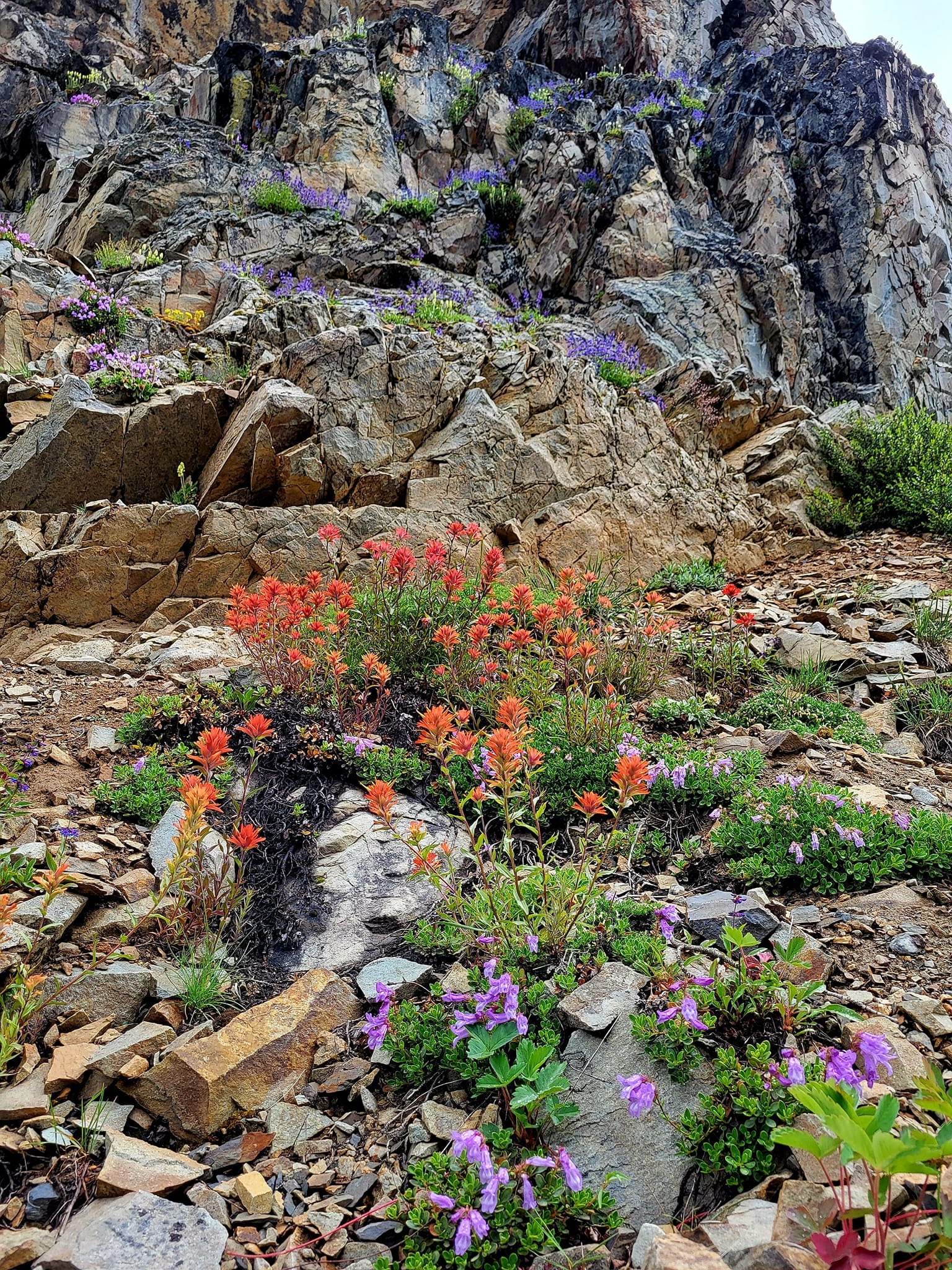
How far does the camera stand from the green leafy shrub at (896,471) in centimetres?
880

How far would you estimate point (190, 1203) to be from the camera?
2.01 metres

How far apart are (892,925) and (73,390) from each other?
8835 mm

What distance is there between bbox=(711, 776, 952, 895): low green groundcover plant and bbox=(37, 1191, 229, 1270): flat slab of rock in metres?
2.53

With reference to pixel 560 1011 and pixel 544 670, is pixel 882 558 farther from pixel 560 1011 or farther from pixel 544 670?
pixel 560 1011

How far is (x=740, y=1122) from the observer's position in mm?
2010

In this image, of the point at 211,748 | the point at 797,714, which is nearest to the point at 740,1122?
the point at 211,748

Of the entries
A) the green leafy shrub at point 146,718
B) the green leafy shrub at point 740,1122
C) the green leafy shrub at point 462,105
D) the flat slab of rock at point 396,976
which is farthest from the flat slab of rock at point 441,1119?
the green leafy shrub at point 462,105

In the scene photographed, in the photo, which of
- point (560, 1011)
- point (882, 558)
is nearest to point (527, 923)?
point (560, 1011)

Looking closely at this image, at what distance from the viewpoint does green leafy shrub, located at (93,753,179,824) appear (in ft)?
12.2

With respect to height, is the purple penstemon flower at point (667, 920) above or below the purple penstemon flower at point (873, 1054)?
below

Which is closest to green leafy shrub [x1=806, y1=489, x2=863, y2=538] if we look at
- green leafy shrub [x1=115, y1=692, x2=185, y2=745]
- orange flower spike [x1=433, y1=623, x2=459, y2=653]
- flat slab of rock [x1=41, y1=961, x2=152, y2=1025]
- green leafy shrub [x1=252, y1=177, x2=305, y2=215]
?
orange flower spike [x1=433, y1=623, x2=459, y2=653]

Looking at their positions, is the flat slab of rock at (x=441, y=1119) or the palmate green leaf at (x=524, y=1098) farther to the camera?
the flat slab of rock at (x=441, y=1119)

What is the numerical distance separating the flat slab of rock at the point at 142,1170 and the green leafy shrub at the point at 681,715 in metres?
3.86

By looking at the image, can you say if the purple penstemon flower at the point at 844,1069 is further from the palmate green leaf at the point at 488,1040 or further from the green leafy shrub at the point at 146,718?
the green leafy shrub at the point at 146,718
